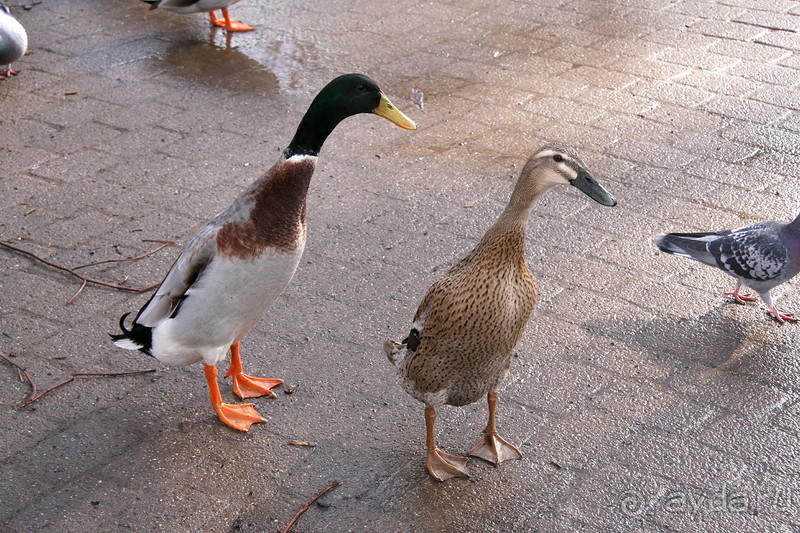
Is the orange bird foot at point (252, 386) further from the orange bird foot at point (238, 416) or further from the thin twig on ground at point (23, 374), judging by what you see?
the thin twig on ground at point (23, 374)

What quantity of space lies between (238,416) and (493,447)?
1055 millimetres

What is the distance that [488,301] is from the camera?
311cm

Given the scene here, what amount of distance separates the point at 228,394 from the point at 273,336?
1.37ft

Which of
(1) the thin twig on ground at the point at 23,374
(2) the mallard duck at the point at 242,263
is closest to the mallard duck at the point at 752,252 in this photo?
(2) the mallard duck at the point at 242,263

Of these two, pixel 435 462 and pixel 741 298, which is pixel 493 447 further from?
pixel 741 298

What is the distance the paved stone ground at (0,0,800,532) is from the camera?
11.0 ft

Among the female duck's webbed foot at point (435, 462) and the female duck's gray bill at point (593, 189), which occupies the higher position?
the female duck's gray bill at point (593, 189)

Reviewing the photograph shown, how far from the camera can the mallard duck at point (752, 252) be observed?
4234mm

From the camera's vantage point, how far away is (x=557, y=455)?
3.52 m

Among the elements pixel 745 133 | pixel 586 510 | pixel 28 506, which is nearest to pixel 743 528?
pixel 586 510

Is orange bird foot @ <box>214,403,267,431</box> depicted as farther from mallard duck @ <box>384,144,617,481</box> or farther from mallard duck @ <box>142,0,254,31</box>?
mallard duck @ <box>142,0,254,31</box>

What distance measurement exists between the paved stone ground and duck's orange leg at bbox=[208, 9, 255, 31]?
141mm

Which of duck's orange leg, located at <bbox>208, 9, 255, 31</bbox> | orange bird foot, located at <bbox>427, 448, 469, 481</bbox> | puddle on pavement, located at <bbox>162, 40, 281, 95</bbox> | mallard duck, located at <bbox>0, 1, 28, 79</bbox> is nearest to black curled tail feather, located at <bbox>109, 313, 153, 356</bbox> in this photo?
orange bird foot, located at <bbox>427, 448, 469, 481</bbox>

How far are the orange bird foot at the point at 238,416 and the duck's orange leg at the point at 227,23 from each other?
16.1 feet
